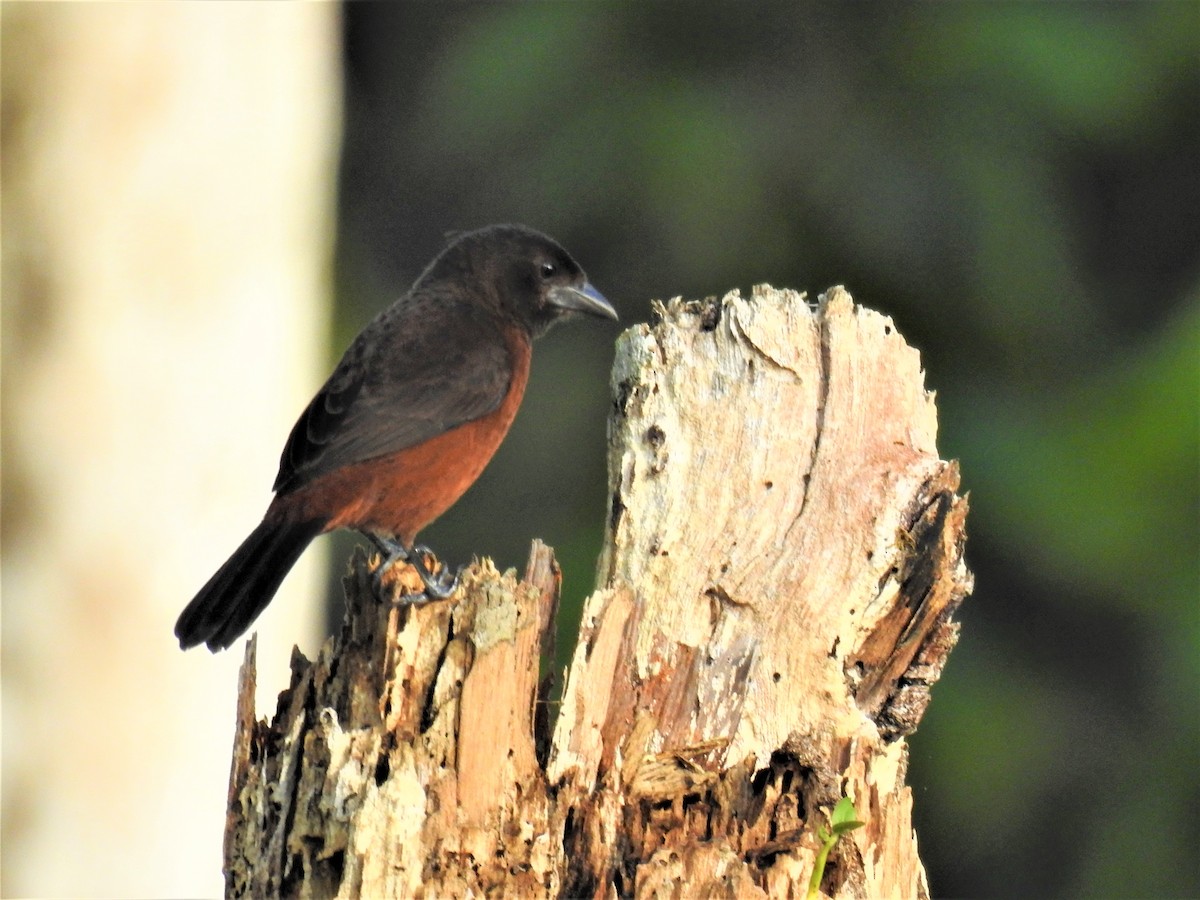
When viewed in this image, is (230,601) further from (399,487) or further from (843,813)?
(843,813)

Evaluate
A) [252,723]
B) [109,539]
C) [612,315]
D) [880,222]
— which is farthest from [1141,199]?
Answer: [252,723]

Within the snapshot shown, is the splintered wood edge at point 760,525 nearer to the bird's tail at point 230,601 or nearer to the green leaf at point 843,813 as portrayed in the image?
the green leaf at point 843,813

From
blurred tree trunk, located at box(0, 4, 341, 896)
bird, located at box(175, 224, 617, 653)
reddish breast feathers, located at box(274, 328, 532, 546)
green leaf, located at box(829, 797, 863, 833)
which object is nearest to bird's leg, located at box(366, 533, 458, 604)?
bird, located at box(175, 224, 617, 653)

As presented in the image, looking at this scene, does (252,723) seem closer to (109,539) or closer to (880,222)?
(109,539)

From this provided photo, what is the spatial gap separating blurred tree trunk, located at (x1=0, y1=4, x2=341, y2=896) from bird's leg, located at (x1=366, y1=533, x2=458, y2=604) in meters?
2.05

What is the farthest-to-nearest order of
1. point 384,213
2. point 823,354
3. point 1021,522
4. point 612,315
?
point 384,213 → point 1021,522 → point 612,315 → point 823,354

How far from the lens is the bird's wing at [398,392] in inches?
216

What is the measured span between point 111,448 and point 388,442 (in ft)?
6.73

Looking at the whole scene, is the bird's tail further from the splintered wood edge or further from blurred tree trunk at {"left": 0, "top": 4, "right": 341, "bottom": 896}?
blurred tree trunk at {"left": 0, "top": 4, "right": 341, "bottom": 896}

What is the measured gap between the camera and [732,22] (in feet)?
34.1

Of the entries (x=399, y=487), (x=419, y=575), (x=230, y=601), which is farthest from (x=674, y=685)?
(x=399, y=487)

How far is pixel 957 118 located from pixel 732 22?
1.42m

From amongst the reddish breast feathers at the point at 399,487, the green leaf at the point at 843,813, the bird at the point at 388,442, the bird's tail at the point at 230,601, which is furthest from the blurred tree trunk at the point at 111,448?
the green leaf at the point at 843,813

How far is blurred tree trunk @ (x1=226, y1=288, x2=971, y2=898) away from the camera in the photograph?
12.8 feet
